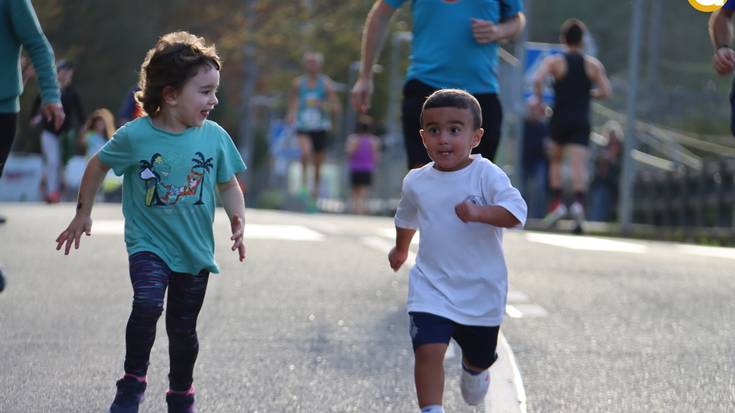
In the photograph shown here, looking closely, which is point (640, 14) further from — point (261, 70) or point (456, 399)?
point (261, 70)

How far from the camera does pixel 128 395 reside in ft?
16.2

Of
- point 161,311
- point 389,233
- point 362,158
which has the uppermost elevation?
point 161,311

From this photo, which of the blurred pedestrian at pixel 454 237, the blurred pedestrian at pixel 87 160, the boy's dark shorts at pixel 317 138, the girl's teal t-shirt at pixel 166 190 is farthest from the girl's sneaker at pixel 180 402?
the blurred pedestrian at pixel 87 160

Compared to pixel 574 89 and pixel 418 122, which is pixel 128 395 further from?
pixel 574 89

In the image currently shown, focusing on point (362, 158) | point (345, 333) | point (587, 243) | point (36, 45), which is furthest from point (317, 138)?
point (345, 333)

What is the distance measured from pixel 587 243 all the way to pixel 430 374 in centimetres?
935

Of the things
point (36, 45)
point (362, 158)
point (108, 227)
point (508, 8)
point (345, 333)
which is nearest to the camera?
point (345, 333)

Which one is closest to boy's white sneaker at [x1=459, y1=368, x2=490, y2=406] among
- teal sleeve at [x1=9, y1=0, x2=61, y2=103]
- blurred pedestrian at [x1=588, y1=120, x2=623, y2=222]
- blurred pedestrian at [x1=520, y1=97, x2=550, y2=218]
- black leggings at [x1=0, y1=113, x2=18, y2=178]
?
teal sleeve at [x1=9, y1=0, x2=61, y2=103]

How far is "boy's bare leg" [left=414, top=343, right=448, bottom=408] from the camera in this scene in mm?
4605

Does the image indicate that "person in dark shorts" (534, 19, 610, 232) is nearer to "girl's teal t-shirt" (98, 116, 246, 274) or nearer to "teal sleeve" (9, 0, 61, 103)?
"teal sleeve" (9, 0, 61, 103)

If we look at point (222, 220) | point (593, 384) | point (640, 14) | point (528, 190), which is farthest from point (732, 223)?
point (593, 384)

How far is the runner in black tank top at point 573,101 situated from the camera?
1525 centimetres

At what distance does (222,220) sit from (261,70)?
4055 cm

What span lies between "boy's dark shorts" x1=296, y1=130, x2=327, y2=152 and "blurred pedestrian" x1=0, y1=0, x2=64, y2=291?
44.2 ft
